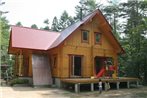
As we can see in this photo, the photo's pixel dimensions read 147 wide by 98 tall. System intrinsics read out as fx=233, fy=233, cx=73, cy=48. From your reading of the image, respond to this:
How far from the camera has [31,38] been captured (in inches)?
858

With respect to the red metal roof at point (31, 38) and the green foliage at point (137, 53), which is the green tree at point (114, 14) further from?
the red metal roof at point (31, 38)

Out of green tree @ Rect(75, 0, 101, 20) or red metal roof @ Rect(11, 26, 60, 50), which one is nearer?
red metal roof @ Rect(11, 26, 60, 50)

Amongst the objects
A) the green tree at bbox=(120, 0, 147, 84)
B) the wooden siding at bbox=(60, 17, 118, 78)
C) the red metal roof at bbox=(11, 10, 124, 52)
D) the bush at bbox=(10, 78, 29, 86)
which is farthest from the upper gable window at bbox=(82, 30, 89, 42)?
the bush at bbox=(10, 78, 29, 86)

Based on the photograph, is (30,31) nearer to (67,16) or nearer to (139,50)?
(139,50)

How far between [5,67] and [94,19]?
50.6 feet

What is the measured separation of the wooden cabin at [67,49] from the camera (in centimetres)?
1981

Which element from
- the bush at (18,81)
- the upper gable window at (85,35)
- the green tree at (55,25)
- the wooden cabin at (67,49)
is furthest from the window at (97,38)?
the green tree at (55,25)

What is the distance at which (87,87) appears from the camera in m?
19.6

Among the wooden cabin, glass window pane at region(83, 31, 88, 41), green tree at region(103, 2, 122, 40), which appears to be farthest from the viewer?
green tree at region(103, 2, 122, 40)

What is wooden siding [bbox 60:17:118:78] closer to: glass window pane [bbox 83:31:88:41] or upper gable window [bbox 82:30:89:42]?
upper gable window [bbox 82:30:89:42]

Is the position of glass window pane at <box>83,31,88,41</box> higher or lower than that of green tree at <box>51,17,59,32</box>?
lower

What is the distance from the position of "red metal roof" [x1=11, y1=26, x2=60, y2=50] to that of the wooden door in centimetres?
98

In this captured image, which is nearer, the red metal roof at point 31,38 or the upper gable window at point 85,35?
the red metal roof at point 31,38

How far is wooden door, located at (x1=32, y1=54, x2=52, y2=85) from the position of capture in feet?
63.1
